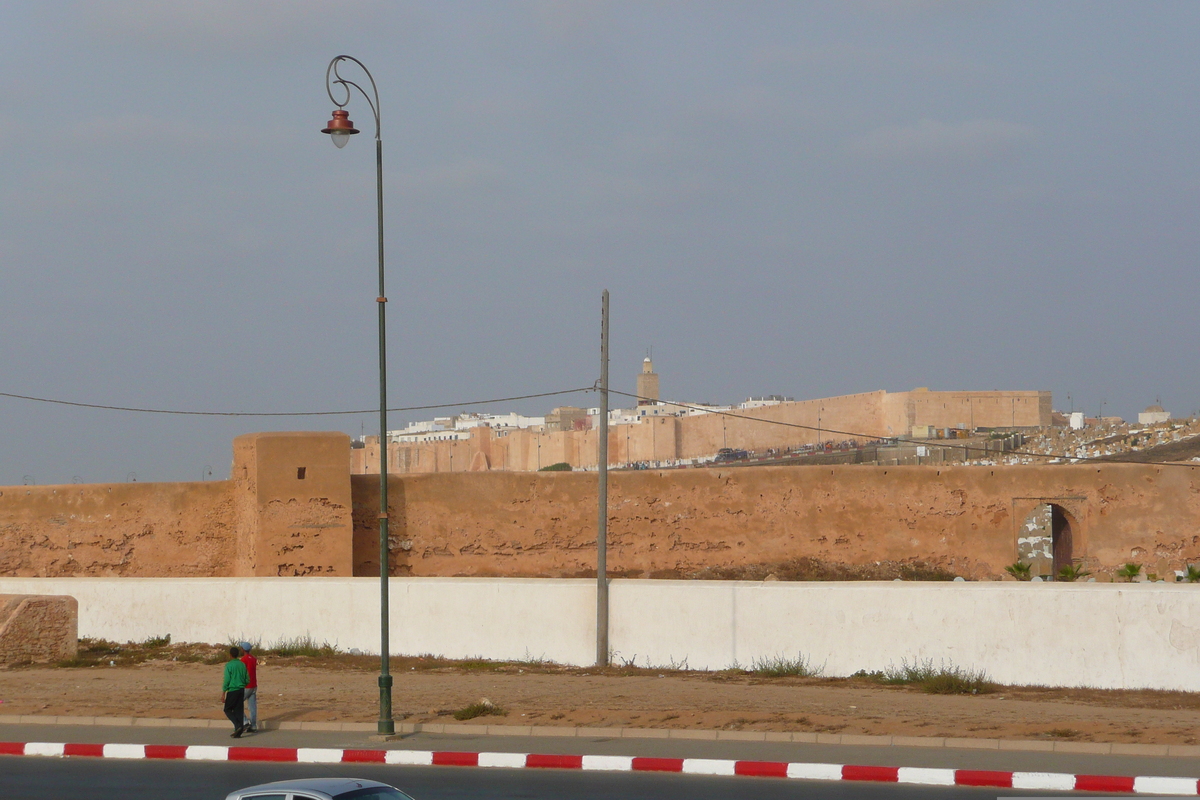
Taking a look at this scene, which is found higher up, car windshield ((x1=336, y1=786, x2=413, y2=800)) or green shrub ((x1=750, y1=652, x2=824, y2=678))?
car windshield ((x1=336, y1=786, x2=413, y2=800))

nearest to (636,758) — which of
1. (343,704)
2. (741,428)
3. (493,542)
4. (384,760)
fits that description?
(384,760)

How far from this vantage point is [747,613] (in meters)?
16.0

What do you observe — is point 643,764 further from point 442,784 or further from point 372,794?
point 372,794

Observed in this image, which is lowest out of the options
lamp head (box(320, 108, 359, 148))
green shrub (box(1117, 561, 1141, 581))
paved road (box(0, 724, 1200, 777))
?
paved road (box(0, 724, 1200, 777))

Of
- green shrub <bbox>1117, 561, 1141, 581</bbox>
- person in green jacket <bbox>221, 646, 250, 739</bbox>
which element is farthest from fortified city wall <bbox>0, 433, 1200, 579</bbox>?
person in green jacket <bbox>221, 646, 250, 739</bbox>

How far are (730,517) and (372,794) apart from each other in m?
16.0

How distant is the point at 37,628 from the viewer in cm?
1789

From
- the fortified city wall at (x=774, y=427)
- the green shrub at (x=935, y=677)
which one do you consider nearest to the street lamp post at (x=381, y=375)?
the green shrub at (x=935, y=677)

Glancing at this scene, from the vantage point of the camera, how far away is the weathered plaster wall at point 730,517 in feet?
73.0

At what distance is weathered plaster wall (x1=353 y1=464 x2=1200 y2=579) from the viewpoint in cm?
2227

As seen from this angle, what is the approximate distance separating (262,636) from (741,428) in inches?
2325

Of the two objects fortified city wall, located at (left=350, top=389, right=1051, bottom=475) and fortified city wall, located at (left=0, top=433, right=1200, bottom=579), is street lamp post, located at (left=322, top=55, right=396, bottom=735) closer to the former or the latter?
fortified city wall, located at (left=0, top=433, right=1200, bottom=579)

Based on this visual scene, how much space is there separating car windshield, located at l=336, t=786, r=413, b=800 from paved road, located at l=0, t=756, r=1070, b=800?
2.96 meters

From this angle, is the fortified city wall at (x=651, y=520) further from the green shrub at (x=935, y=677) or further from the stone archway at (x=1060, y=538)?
the green shrub at (x=935, y=677)
